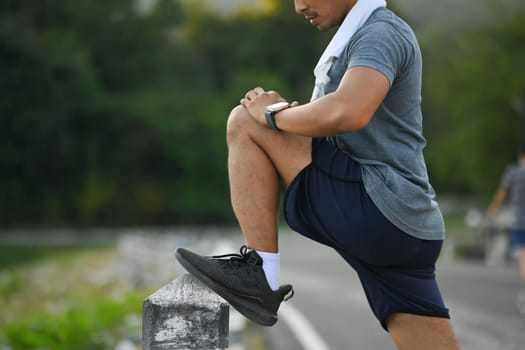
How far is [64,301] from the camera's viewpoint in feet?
72.2

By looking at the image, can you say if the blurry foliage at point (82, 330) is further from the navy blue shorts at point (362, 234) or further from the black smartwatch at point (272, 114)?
the black smartwatch at point (272, 114)

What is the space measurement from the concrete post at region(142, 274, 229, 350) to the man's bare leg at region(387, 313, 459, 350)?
2.48 feet

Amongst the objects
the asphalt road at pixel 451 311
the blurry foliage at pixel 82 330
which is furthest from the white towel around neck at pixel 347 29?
the blurry foliage at pixel 82 330

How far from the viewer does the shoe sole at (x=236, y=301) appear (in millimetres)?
3555

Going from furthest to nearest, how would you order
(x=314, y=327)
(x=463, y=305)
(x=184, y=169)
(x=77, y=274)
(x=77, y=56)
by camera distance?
(x=184, y=169)
(x=77, y=56)
(x=77, y=274)
(x=463, y=305)
(x=314, y=327)

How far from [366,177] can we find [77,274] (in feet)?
96.9

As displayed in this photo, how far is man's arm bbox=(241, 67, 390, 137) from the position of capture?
3320 mm

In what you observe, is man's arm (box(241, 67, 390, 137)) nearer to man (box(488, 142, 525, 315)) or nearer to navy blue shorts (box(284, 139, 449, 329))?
navy blue shorts (box(284, 139, 449, 329))

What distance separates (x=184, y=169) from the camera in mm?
71125

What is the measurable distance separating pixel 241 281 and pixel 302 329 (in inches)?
289

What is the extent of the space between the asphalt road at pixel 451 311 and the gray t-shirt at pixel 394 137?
4949 mm

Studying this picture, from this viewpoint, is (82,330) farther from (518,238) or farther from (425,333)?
(425,333)

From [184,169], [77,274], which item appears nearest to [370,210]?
[77,274]

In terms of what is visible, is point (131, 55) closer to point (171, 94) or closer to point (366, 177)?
point (171, 94)
